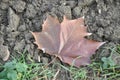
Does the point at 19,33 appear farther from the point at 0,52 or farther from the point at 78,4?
the point at 78,4

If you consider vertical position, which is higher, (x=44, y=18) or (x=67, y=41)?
(x=44, y=18)

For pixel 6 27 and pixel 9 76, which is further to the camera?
pixel 6 27

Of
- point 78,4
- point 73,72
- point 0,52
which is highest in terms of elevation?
point 78,4

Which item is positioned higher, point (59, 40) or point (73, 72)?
point (59, 40)

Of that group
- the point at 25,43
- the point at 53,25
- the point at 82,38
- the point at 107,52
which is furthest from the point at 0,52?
the point at 107,52
